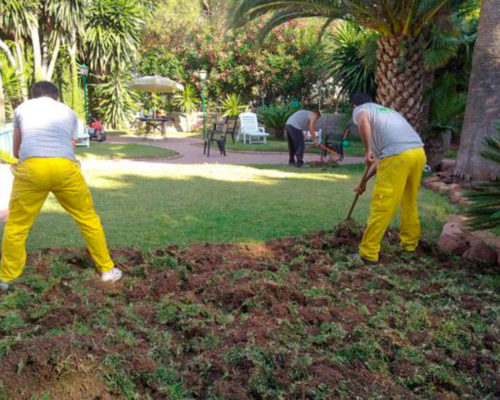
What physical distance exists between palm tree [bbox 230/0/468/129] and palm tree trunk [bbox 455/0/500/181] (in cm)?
116

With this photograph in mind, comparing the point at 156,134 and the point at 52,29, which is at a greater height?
the point at 52,29

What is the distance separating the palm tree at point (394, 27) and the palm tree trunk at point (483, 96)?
1.16 m

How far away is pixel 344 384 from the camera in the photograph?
2639mm

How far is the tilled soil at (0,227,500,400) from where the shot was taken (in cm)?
259

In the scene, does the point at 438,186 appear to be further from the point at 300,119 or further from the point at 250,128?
the point at 250,128

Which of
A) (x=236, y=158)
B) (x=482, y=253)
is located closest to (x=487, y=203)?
(x=482, y=253)

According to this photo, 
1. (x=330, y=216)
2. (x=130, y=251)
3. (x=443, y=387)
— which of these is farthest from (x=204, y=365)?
(x=330, y=216)

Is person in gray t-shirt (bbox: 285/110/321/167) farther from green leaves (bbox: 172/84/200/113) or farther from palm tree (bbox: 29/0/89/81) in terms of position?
green leaves (bbox: 172/84/200/113)

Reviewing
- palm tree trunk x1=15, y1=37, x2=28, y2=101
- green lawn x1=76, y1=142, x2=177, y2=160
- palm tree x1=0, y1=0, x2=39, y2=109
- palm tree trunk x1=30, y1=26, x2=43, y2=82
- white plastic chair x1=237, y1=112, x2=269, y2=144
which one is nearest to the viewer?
green lawn x1=76, y1=142, x2=177, y2=160

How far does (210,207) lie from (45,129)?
326 cm

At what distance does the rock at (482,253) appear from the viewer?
185 inches

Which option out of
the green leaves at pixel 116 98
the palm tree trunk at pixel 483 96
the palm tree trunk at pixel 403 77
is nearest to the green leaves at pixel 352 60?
the palm tree trunk at pixel 403 77

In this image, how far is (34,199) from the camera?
387 cm

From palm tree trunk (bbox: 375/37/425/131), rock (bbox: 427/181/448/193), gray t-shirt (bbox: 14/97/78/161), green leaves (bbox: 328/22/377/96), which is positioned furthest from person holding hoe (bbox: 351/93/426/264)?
green leaves (bbox: 328/22/377/96)
